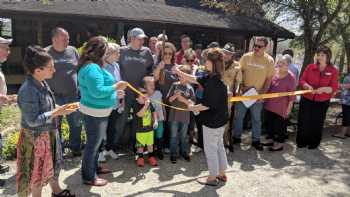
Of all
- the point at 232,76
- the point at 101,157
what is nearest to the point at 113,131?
the point at 101,157

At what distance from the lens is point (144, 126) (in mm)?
5543

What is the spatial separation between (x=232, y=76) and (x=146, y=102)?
5.35 ft

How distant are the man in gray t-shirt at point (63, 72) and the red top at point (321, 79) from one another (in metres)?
3.99

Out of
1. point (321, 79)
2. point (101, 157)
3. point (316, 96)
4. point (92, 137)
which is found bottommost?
point (101, 157)

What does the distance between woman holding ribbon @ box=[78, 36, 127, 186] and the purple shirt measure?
3.30 meters

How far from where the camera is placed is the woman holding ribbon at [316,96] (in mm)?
6438

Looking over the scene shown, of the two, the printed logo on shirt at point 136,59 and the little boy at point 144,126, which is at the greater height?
the printed logo on shirt at point 136,59

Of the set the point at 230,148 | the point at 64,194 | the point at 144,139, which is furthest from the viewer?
the point at 230,148

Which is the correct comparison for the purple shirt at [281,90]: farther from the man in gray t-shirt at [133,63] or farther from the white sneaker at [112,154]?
the white sneaker at [112,154]

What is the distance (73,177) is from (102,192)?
2.07ft

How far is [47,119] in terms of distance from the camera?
3508 millimetres

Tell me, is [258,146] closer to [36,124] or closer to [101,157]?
[101,157]

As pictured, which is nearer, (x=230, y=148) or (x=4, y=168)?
(x=4, y=168)

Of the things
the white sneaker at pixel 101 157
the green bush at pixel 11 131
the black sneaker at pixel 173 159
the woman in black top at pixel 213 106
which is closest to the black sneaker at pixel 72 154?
the green bush at pixel 11 131
